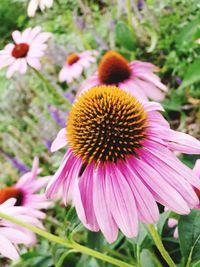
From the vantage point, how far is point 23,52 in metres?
1.40

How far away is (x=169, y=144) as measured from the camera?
0.64 m

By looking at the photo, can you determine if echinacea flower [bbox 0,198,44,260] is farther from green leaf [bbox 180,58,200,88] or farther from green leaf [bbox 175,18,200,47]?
green leaf [bbox 175,18,200,47]

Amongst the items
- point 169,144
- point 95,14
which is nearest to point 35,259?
point 169,144

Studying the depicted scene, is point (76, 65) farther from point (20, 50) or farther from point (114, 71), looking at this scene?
point (114, 71)

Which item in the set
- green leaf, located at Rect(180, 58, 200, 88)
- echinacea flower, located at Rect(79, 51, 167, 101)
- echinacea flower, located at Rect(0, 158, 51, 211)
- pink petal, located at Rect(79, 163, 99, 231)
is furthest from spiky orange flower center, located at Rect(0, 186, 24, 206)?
green leaf, located at Rect(180, 58, 200, 88)

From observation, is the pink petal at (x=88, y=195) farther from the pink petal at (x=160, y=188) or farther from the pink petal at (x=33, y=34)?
the pink petal at (x=33, y=34)

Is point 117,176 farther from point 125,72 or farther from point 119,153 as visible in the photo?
point 125,72

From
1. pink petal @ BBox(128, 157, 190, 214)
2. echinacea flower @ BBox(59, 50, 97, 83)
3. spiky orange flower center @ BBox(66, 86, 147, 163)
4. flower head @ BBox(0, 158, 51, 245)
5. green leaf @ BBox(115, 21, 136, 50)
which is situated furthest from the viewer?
green leaf @ BBox(115, 21, 136, 50)

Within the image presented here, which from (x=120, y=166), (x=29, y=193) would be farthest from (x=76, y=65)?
(x=120, y=166)

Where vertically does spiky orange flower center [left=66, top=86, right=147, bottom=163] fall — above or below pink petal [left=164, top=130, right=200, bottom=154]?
above

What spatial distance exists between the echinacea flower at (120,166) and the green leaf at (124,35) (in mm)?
1003

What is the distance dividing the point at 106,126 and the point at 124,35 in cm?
110

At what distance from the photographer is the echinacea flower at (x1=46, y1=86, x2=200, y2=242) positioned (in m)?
0.58

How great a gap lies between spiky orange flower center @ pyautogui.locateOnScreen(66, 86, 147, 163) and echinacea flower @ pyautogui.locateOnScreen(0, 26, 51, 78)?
619mm
